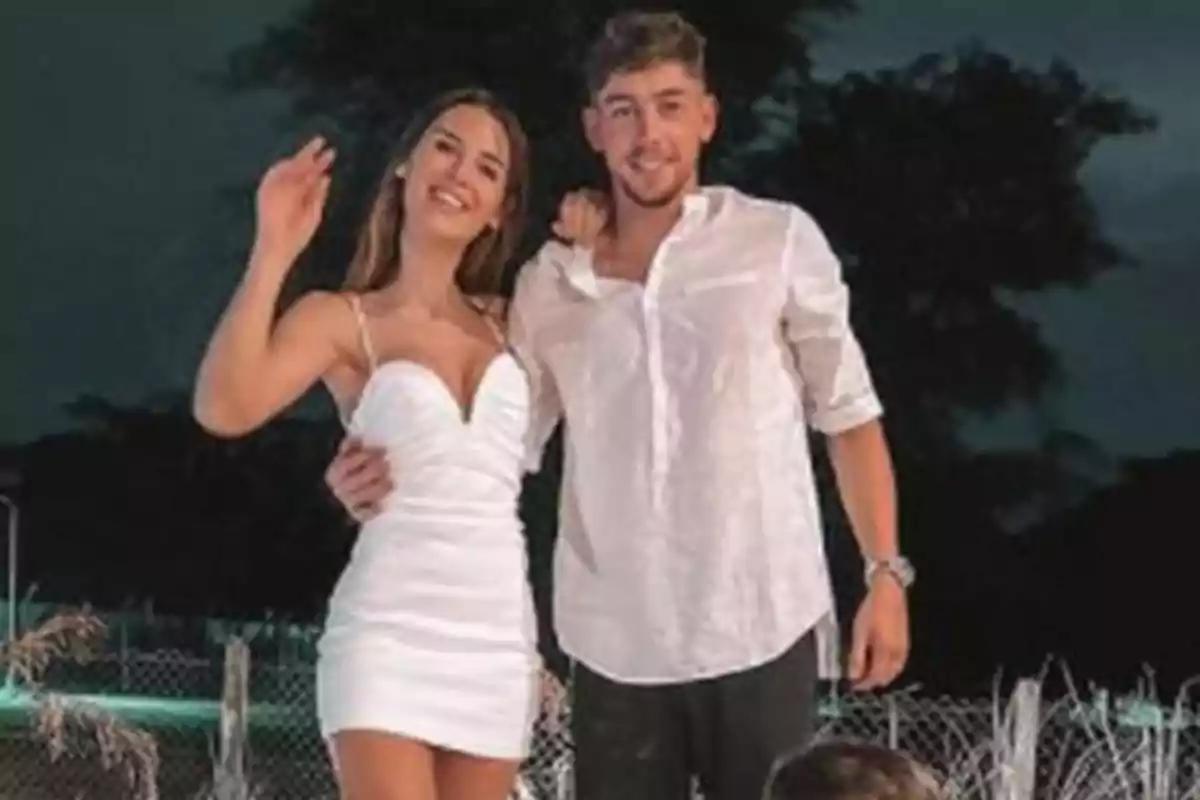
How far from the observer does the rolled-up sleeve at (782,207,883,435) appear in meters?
1.65

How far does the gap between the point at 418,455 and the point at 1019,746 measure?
2.24 meters

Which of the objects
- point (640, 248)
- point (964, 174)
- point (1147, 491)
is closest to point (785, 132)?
point (964, 174)

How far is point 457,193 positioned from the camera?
5.46 ft

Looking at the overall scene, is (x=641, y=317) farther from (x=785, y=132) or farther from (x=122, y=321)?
(x=122, y=321)

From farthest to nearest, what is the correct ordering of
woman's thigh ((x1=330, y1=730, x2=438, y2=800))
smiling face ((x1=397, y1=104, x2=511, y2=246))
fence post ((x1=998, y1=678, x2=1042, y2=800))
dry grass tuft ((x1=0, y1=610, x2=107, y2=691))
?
1. dry grass tuft ((x1=0, y1=610, x2=107, y2=691))
2. fence post ((x1=998, y1=678, x2=1042, y2=800))
3. smiling face ((x1=397, y1=104, x2=511, y2=246))
4. woman's thigh ((x1=330, y1=730, x2=438, y2=800))

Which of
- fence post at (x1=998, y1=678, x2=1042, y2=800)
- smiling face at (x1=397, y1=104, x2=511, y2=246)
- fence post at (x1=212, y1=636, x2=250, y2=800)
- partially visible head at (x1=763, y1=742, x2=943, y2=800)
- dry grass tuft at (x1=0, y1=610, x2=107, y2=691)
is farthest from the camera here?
fence post at (x1=212, y1=636, x2=250, y2=800)

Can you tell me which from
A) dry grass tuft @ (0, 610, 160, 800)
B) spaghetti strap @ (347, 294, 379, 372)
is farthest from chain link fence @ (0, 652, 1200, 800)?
spaghetti strap @ (347, 294, 379, 372)

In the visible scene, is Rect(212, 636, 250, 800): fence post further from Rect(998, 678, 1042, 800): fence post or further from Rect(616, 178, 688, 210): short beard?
Rect(616, 178, 688, 210): short beard

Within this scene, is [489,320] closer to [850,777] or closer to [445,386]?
[445,386]

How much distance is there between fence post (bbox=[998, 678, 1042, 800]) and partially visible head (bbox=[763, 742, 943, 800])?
252 centimetres

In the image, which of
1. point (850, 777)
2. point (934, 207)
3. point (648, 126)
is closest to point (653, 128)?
point (648, 126)

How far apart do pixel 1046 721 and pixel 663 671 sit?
7.30 ft

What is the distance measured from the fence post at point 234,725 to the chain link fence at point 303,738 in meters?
0.04

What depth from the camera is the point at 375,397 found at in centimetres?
162
